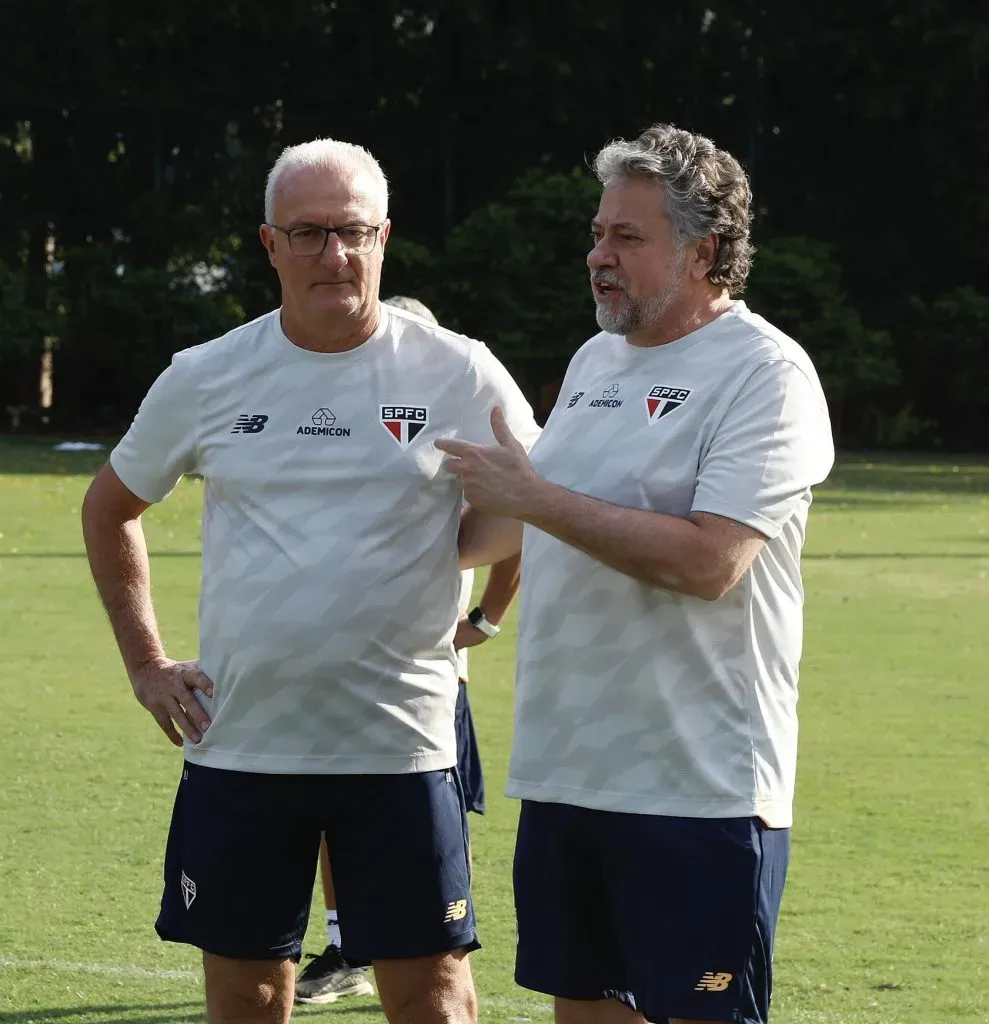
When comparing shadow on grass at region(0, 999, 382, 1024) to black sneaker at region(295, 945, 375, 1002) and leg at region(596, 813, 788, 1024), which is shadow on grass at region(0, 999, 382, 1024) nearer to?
black sneaker at region(295, 945, 375, 1002)

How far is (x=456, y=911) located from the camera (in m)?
4.23

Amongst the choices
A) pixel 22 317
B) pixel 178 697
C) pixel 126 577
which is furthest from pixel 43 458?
pixel 178 697

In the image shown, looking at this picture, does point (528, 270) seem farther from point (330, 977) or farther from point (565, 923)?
point (565, 923)

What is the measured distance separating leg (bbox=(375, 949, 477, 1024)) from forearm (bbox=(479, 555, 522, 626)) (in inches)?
39.5

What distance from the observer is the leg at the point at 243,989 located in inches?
167

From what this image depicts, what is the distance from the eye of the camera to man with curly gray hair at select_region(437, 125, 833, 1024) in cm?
371

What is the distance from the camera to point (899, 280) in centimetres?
4153

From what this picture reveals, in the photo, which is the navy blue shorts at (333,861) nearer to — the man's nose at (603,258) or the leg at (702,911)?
the leg at (702,911)

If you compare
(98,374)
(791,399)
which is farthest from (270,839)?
(98,374)

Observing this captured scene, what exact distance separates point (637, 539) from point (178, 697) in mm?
1233

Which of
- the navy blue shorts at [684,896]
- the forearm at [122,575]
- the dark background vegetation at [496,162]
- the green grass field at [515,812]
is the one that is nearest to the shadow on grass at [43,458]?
the dark background vegetation at [496,162]

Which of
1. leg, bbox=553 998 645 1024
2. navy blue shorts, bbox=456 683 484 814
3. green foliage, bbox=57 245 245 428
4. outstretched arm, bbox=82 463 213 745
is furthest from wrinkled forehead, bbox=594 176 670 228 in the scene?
green foliage, bbox=57 245 245 428

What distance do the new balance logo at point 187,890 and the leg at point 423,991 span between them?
0.43 metres

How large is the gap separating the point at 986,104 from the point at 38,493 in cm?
2366
